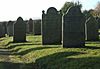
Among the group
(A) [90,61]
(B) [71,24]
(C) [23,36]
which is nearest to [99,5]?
(C) [23,36]

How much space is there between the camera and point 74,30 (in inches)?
889

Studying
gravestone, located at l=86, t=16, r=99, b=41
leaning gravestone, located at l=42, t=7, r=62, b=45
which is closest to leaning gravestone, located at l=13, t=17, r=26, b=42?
leaning gravestone, located at l=42, t=7, r=62, b=45

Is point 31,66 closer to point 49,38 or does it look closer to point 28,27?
point 49,38

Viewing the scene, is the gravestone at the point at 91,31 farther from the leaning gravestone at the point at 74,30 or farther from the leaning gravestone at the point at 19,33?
the leaning gravestone at the point at 74,30

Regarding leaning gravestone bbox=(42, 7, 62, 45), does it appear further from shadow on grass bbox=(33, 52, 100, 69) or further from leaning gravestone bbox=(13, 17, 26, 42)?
shadow on grass bbox=(33, 52, 100, 69)

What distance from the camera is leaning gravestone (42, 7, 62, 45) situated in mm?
28141

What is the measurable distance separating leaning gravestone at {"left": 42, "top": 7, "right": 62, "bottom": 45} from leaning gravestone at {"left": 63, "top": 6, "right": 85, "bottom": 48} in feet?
17.9

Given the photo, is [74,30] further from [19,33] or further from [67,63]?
[19,33]

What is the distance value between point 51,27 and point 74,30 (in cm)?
583

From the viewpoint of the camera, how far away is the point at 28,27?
5988 centimetres

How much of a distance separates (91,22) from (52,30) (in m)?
4.74

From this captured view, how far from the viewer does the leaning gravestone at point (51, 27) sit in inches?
1108

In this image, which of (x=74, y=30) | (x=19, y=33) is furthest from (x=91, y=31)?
(x=19, y=33)

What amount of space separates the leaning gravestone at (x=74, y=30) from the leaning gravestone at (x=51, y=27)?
5.45 metres
